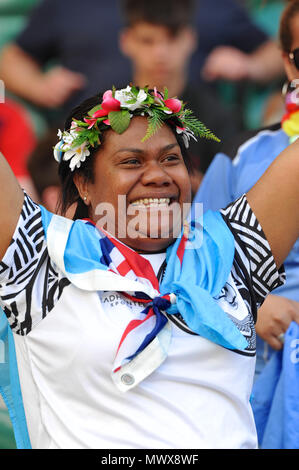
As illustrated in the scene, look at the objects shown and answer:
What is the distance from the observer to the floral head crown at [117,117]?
1.87 m

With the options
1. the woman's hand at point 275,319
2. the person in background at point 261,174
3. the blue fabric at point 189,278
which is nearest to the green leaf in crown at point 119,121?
the blue fabric at point 189,278

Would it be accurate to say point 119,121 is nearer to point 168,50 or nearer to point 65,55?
point 168,50

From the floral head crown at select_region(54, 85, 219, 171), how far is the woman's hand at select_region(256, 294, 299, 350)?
0.68 meters

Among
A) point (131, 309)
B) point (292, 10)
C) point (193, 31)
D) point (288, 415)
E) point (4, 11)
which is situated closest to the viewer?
point (131, 309)

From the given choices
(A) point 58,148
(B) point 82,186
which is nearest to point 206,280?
(B) point 82,186

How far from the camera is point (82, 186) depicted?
1.99 m

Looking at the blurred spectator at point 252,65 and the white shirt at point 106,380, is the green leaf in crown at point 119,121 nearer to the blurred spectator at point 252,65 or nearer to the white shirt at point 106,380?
the white shirt at point 106,380

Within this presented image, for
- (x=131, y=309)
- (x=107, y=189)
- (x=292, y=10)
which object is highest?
(x=292, y=10)

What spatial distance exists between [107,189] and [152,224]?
6.4 inches

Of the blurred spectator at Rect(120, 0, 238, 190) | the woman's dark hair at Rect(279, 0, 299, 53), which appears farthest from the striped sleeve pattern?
the blurred spectator at Rect(120, 0, 238, 190)

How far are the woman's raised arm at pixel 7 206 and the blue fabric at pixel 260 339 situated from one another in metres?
0.94

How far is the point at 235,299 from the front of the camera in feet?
5.87
